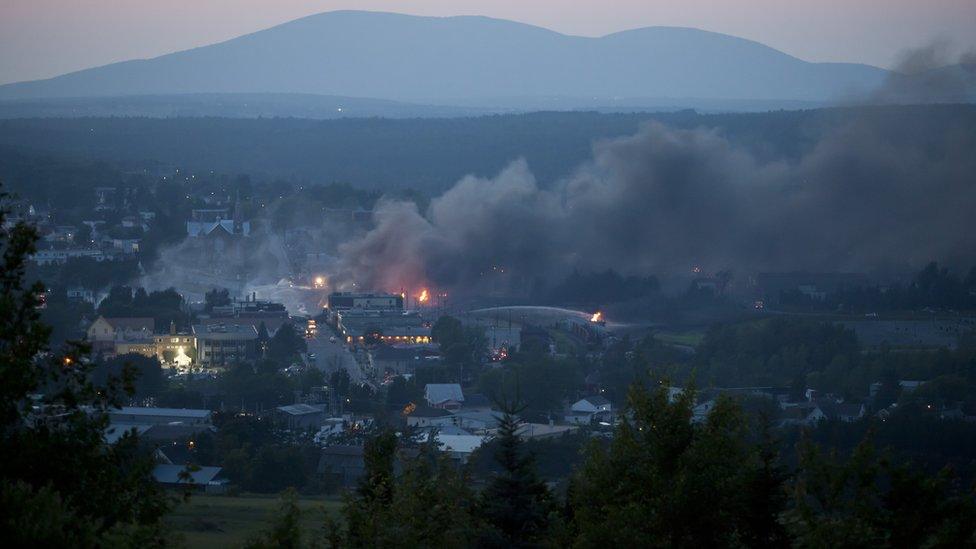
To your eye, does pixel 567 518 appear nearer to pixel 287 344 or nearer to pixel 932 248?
pixel 287 344

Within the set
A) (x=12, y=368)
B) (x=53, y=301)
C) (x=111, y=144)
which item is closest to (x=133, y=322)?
(x=53, y=301)

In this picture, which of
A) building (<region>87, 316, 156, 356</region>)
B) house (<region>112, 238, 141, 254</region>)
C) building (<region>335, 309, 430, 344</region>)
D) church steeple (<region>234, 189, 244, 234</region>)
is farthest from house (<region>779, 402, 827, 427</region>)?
→ church steeple (<region>234, 189, 244, 234</region>)

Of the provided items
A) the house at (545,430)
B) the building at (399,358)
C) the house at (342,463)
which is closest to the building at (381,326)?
the building at (399,358)

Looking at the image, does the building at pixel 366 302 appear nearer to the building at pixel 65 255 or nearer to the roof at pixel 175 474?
the building at pixel 65 255

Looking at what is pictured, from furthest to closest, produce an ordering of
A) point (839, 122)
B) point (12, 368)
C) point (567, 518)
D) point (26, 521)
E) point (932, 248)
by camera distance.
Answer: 1. point (839, 122)
2. point (932, 248)
3. point (567, 518)
4. point (12, 368)
5. point (26, 521)

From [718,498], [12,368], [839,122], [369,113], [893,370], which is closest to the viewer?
[12,368]
